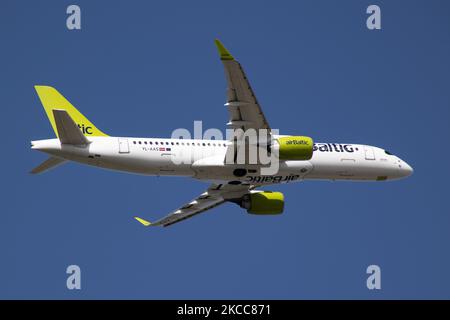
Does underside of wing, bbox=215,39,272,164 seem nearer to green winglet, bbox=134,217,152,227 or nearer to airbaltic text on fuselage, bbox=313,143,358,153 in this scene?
airbaltic text on fuselage, bbox=313,143,358,153

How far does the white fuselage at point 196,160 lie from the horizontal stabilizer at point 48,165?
94 cm

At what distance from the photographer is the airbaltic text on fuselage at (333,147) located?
145 feet

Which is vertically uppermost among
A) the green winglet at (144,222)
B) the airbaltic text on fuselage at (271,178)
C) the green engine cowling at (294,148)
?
the green engine cowling at (294,148)

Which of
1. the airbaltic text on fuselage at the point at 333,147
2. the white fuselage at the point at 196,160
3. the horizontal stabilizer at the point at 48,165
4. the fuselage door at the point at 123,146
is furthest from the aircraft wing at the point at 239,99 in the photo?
the horizontal stabilizer at the point at 48,165

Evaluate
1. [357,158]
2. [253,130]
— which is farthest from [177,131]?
[357,158]

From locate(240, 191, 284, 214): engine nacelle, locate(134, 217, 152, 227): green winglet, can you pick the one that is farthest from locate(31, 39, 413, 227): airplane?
locate(134, 217, 152, 227): green winglet

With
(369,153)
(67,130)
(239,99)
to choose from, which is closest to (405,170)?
(369,153)

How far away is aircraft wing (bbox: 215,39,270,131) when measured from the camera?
35062mm

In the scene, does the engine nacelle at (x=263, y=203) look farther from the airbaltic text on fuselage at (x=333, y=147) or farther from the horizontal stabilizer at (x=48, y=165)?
the horizontal stabilizer at (x=48, y=165)

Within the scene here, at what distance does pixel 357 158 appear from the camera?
1769 inches

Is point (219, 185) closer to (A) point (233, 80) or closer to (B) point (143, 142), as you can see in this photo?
(B) point (143, 142)

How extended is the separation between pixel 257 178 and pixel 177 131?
15.9 ft

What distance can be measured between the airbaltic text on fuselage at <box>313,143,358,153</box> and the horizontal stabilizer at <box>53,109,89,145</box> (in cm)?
1261
